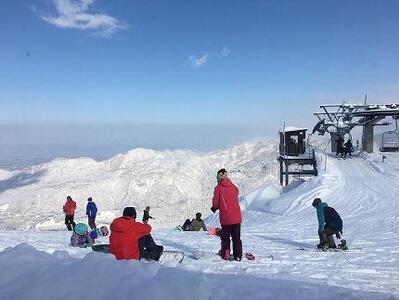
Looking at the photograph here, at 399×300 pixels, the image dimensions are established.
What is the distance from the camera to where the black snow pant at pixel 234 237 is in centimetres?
1001

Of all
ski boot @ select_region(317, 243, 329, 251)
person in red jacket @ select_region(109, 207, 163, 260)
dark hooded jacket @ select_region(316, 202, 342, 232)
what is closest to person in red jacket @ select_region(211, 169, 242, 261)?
person in red jacket @ select_region(109, 207, 163, 260)

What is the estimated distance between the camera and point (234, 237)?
10.1m

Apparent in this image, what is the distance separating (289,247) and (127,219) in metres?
7.36

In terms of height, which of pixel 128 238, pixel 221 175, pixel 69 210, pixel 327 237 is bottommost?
pixel 69 210

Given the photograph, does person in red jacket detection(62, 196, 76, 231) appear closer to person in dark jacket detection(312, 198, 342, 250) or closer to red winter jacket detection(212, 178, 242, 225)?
person in dark jacket detection(312, 198, 342, 250)

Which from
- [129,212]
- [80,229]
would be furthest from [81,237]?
[129,212]

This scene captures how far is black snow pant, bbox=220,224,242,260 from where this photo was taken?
10008mm

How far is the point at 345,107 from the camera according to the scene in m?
42.8

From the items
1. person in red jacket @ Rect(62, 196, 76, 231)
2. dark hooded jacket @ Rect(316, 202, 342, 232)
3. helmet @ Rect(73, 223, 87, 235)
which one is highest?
dark hooded jacket @ Rect(316, 202, 342, 232)

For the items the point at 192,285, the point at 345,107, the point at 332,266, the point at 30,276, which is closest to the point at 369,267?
the point at 332,266

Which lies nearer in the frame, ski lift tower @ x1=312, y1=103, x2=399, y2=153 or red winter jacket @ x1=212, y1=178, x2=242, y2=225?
red winter jacket @ x1=212, y1=178, x2=242, y2=225

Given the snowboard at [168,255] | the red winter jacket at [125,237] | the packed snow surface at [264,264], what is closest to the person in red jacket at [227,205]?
the packed snow surface at [264,264]

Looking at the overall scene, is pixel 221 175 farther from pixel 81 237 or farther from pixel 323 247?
pixel 81 237

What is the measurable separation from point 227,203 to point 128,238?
297cm
